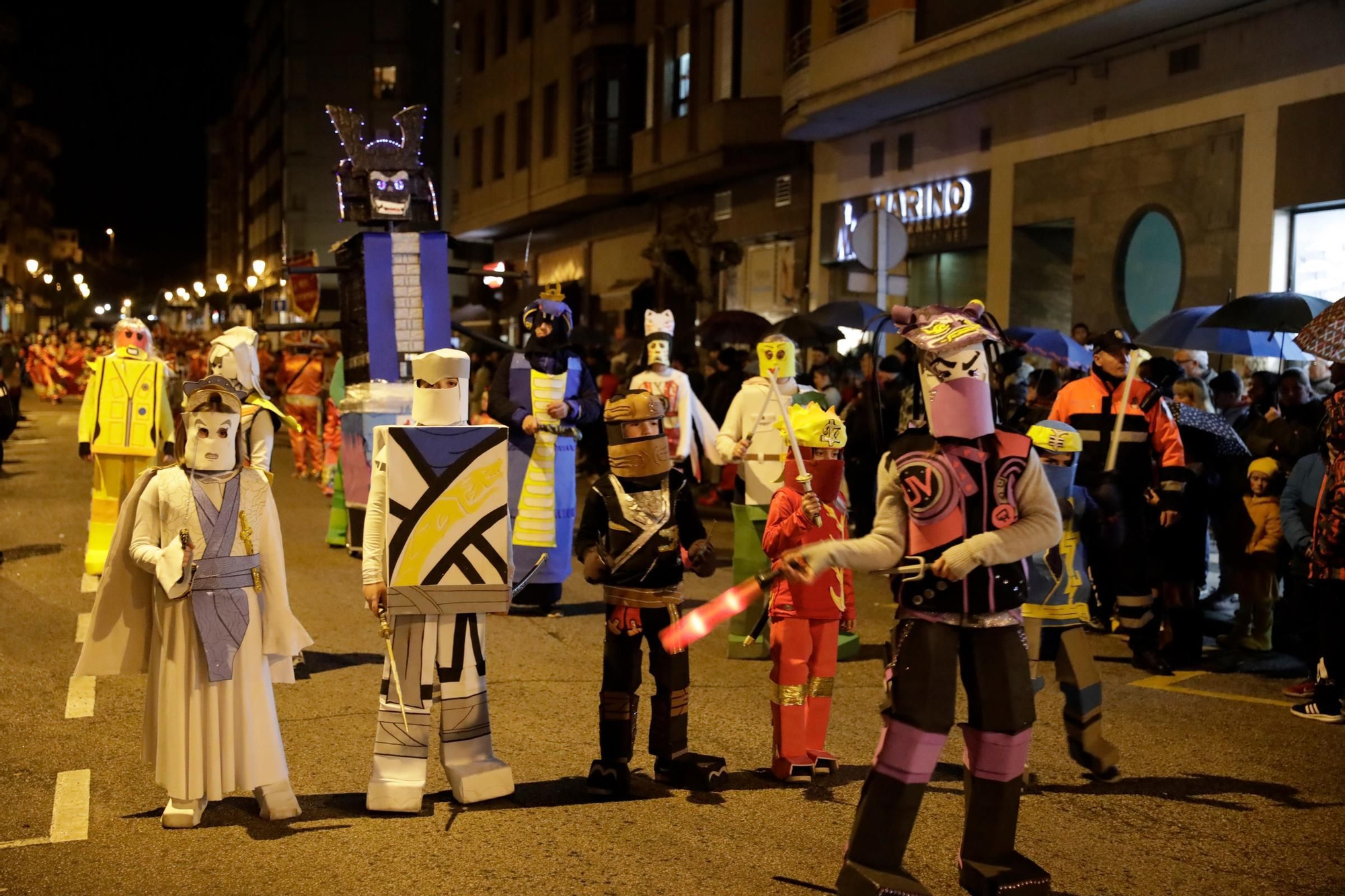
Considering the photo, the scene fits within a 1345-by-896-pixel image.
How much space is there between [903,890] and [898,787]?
1.07 feet

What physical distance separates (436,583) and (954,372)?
236 centimetres

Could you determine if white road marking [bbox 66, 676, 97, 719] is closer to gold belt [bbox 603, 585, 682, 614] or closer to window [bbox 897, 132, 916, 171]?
gold belt [bbox 603, 585, 682, 614]

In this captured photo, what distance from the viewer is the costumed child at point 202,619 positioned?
5.79 meters

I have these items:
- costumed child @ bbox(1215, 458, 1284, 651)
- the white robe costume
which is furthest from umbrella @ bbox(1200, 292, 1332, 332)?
the white robe costume

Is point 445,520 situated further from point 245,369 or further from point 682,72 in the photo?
point 682,72

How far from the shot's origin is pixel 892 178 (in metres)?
22.7

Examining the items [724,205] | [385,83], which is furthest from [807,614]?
[385,83]

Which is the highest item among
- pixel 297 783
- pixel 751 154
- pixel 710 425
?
pixel 751 154

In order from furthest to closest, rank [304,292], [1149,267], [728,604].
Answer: [1149,267] < [304,292] < [728,604]

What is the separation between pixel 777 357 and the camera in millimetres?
9422

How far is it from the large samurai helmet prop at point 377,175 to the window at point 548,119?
24.5 metres

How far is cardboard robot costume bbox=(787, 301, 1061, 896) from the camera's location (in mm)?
4910

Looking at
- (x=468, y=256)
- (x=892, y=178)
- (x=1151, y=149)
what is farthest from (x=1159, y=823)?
(x=468, y=256)

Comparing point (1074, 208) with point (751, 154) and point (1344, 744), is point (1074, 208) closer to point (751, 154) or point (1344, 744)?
point (751, 154)
